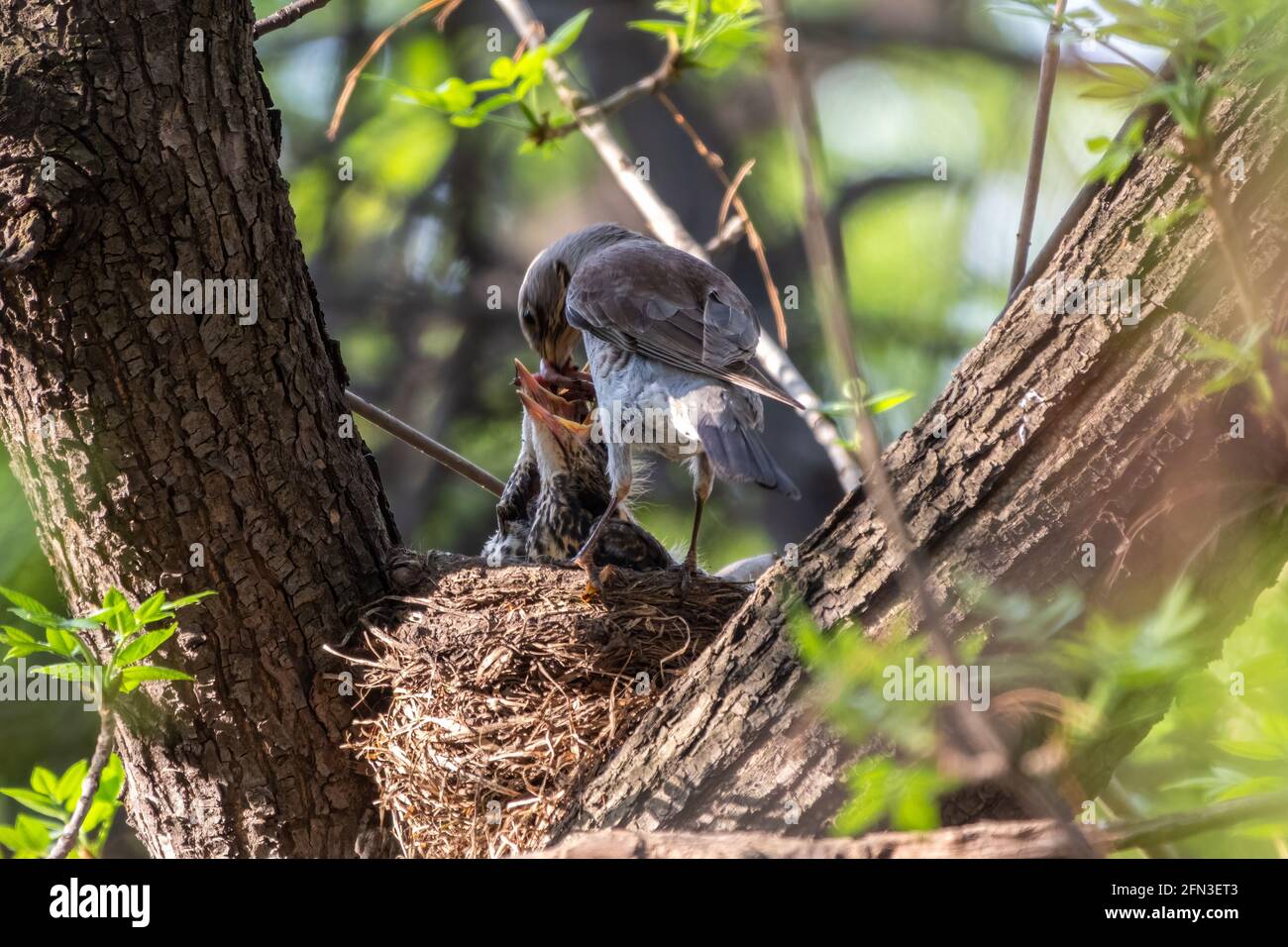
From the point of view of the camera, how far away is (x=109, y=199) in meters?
2.97

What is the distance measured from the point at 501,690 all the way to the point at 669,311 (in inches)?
66.8

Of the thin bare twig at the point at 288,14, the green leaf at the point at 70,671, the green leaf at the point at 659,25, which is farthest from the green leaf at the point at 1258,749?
the thin bare twig at the point at 288,14

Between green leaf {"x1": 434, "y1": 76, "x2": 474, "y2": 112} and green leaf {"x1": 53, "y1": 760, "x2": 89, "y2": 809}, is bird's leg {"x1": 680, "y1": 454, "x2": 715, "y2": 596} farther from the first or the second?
green leaf {"x1": 53, "y1": 760, "x2": 89, "y2": 809}

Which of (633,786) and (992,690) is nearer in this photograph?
(992,690)

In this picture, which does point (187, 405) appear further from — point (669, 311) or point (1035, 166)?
point (1035, 166)

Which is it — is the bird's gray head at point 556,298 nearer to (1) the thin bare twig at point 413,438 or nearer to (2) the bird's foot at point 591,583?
(1) the thin bare twig at point 413,438

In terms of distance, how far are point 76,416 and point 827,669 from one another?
2.18m

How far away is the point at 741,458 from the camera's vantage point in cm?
362

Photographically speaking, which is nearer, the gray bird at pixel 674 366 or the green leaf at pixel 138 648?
the green leaf at pixel 138 648

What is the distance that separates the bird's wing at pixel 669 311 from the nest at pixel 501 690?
0.85 meters

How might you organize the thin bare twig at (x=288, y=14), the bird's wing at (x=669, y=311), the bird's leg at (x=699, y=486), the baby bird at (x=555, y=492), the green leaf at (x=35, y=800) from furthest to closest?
the baby bird at (x=555, y=492)
the bird's leg at (x=699, y=486)
the bird's wing at (x=669, y=311)
the thin bare twig at (x=288, y=14)
the green leaf at (x=35, y=800)

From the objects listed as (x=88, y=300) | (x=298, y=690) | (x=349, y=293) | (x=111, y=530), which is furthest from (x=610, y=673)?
(x=349, y=293)

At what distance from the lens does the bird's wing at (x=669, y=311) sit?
13.8 ft

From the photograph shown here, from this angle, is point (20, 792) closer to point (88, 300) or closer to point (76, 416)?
point (76, 416)
